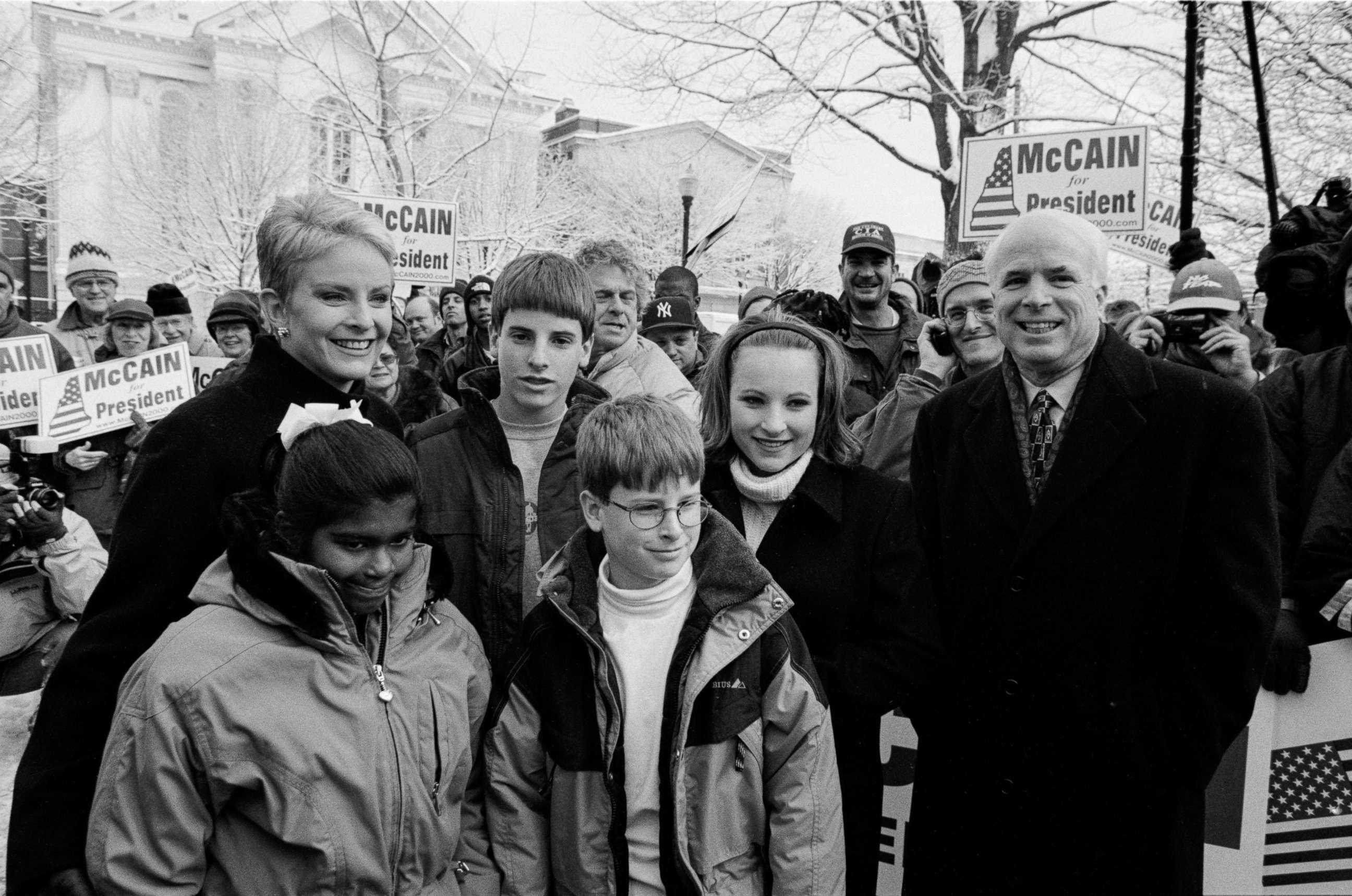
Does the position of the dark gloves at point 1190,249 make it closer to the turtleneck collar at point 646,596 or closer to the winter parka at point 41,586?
the turtleneck collar at point 646,596

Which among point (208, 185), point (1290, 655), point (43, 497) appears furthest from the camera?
point (208, 185)

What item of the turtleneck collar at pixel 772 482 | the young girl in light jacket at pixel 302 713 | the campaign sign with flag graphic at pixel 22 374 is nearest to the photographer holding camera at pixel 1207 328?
the turtleneck collar at pixel 772 482

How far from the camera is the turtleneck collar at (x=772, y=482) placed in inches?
107

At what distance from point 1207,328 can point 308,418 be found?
12.5ft

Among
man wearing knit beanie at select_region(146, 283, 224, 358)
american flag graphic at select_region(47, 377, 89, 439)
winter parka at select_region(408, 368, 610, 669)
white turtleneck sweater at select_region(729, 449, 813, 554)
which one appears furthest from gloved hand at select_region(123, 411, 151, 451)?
white turtleneck sweater at select_region(729, 449, 813, 554)

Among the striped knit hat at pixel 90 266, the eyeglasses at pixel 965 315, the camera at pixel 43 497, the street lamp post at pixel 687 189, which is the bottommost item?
the camera at pixel 43 497

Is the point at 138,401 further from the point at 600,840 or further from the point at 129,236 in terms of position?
the point at 129,236

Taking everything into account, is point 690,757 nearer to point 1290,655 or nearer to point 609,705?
point 609,705

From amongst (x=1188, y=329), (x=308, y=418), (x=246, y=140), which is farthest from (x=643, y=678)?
(x=246, y=140)

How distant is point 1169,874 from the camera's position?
8.52 feet

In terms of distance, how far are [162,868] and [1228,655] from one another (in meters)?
2.38

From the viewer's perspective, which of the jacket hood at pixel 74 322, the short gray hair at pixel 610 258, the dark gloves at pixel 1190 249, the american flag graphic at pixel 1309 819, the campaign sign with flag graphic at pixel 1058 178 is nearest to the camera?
the american flag graphic at pixel 1309 819

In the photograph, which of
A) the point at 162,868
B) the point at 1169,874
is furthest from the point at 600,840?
the point at 1169,874

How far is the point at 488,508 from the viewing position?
8.78 ft
